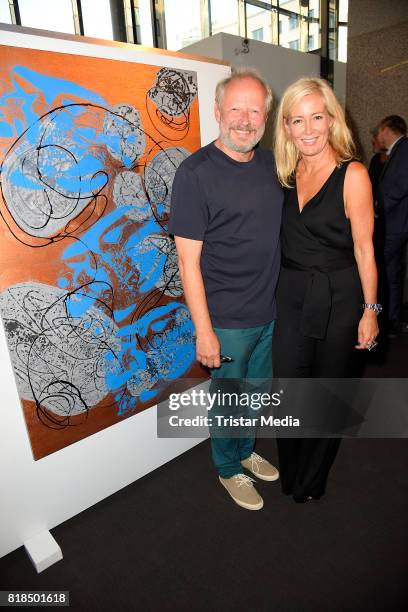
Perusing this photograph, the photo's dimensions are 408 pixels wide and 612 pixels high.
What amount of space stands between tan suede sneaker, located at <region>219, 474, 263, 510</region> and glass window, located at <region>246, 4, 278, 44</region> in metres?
5.31

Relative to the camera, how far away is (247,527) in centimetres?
168

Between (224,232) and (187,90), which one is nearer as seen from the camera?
(224,232)

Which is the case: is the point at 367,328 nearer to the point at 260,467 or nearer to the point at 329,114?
the point at 329,114

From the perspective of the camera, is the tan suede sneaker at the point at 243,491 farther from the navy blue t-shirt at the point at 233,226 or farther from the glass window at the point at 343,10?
the glass window at the point at 343,10

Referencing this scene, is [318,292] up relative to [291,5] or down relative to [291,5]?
down

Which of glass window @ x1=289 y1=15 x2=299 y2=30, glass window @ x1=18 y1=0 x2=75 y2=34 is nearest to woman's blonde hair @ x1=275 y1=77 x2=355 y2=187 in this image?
glass window @ x1=18 y1=0 x2=75 y2=34

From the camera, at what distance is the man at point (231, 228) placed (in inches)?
57.4

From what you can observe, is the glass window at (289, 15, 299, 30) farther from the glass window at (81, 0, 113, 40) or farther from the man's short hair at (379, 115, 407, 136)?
the man's short hair at (379, 115, 407, 136)

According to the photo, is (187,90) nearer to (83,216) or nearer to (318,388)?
(83,216)

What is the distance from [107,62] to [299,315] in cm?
118

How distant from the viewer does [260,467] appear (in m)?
1.96

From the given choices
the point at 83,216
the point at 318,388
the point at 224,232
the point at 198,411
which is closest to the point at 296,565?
the point at 318,388

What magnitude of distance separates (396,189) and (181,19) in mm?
3686

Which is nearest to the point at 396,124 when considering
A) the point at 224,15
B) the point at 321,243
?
the point at 321,243
